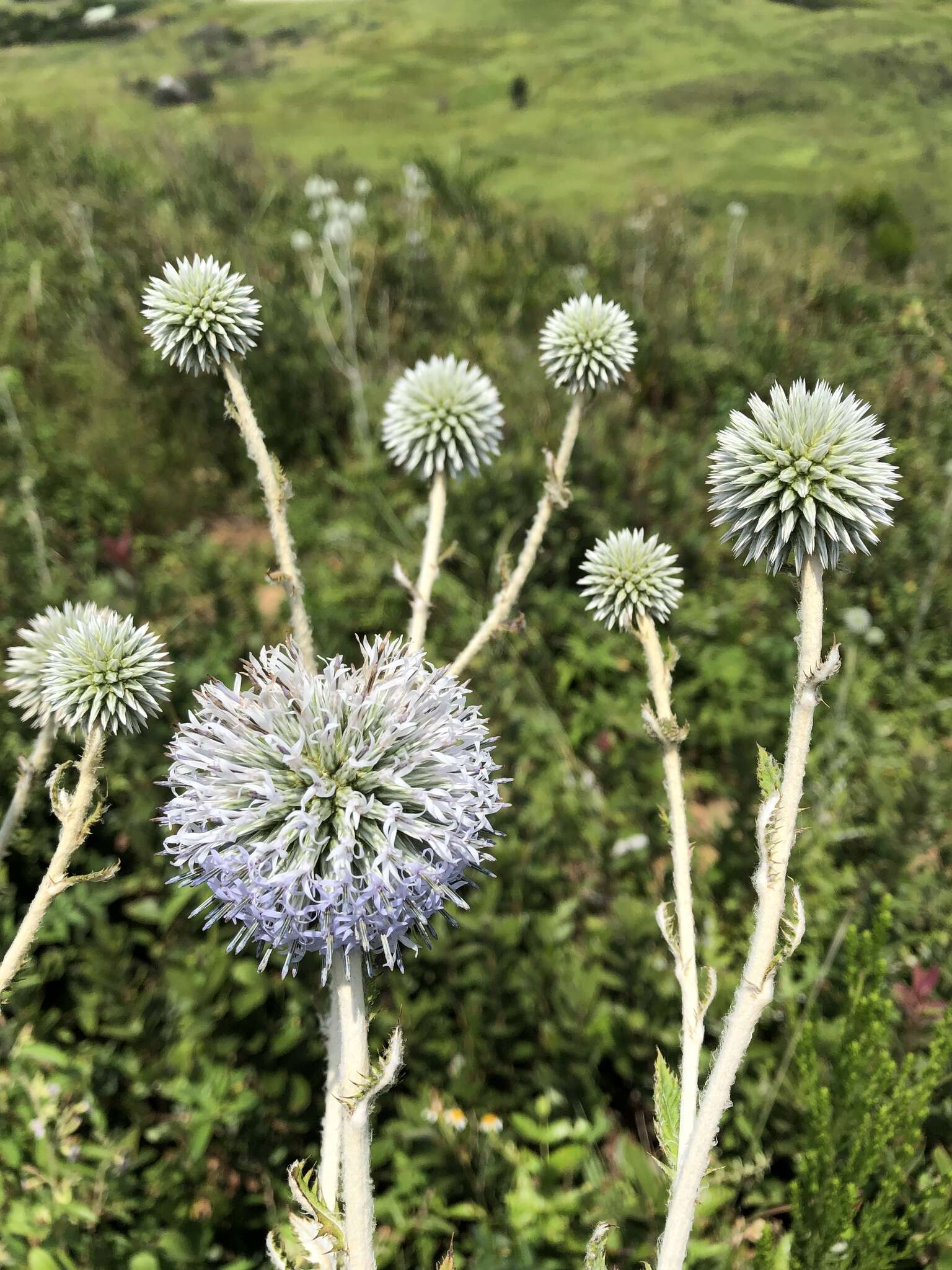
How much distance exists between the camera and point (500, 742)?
3662 millimetres

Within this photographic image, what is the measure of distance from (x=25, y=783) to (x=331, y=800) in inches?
24.9

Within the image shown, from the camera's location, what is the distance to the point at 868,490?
143cm

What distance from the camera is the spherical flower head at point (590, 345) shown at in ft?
7.19

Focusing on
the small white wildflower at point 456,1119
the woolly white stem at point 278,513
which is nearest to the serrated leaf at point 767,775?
the woolly white stem at point 278,513

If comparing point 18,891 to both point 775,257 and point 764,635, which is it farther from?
point 775,257

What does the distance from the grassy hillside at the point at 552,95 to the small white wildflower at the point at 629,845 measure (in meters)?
6.12

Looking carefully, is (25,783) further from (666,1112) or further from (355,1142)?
(666,1112)

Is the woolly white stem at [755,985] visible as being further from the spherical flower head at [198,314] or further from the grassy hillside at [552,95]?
the grassy hillside at [552,95]

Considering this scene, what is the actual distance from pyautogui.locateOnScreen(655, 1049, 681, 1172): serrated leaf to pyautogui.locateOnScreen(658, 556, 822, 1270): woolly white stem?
0.10 meters

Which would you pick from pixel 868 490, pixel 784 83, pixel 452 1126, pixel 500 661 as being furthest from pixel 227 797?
pixel 784 83

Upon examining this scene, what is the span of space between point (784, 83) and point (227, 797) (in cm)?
821

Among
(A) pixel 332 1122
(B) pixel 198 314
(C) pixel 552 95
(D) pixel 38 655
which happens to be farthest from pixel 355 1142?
(C) pixel 552 95

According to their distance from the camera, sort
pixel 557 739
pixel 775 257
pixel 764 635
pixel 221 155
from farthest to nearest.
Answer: pixel 221 155 < pixel 775 257 < pixel 764 635 < pixel 557 739

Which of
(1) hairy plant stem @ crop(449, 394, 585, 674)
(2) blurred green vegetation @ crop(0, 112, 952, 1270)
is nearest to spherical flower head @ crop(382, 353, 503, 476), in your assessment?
(1) hairy plant stem @ crop(449, 394, 585, 674)
